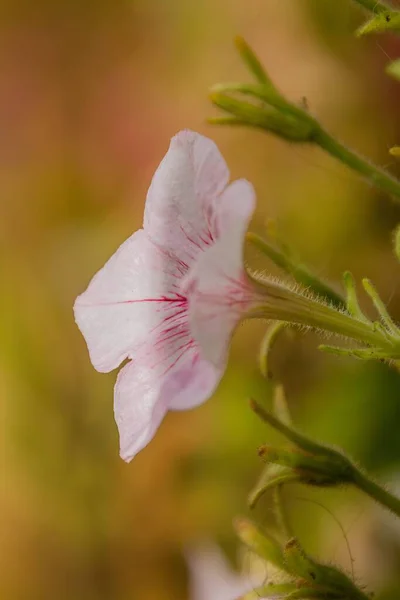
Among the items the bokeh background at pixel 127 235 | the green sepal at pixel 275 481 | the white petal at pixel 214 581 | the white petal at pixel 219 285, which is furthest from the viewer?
the bokeh background at pixel 127 235

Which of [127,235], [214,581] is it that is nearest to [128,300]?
[214,581]

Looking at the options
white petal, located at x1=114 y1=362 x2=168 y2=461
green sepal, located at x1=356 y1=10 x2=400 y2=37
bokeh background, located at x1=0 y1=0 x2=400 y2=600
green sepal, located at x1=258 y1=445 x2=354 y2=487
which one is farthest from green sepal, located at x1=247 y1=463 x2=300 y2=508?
bokeh background, located at x1=0 y1=0 x2=400 y2=600

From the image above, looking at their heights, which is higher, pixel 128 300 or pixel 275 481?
pixel 128 300

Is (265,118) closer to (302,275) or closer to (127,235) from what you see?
(302,275)

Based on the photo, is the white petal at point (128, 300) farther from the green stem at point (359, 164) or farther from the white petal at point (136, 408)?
the green stem at point (359, 164)

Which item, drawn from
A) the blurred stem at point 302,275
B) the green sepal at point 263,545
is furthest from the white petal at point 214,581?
the blurred stem at point 302,275

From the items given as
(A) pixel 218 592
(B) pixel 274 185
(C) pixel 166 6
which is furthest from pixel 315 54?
(A) pixel 218 592

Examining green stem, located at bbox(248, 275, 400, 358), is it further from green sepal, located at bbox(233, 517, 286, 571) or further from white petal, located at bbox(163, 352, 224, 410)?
green sepal, located at bbox(233, 517, 286, 571)

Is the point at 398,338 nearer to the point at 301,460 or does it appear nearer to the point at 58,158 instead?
the point at 301,460

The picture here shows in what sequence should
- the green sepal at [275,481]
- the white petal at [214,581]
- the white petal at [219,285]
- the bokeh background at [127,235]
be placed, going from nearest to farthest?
the white petal at [219,285]
the green sepal at [275,481]
the white petal at [214,581]
the bokeh background at [127,235]
